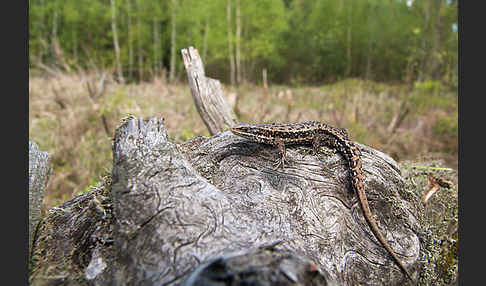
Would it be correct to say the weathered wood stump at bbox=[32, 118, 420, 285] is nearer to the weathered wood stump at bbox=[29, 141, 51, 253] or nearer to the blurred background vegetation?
the weathered wood stump at bbox=[29, 141, 51, 253]

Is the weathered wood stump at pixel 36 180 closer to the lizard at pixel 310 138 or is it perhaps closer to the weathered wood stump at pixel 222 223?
the weathered wood stump at pixel 222 223

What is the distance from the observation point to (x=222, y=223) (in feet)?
6.65

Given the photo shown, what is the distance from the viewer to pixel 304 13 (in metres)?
21.9

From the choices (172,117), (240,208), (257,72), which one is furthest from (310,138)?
(257,72)

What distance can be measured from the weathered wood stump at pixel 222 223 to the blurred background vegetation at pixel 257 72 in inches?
125

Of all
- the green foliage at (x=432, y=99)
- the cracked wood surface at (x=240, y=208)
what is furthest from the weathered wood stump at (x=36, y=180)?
the green foliage at (x=432, y=99)

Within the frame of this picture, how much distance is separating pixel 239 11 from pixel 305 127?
2031cm

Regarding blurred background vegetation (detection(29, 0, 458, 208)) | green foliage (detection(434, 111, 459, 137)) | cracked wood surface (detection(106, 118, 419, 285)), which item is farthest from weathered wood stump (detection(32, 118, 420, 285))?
green foliage (detection(434, 111, 459, 137))

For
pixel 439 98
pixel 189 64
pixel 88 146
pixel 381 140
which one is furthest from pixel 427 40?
pixel 88 146

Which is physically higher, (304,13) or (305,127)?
(304,13)

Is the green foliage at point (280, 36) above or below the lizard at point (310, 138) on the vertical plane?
above

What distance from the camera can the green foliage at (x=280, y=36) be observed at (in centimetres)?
1166

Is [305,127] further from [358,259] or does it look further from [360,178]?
[358,259]

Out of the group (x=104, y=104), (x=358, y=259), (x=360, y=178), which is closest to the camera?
(x=358, y=259)
